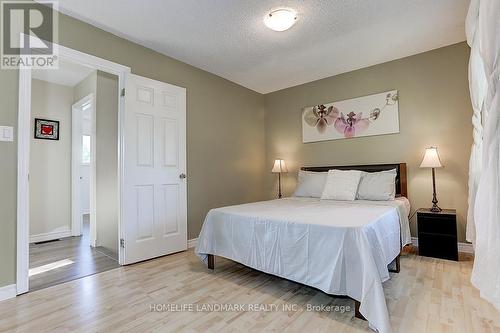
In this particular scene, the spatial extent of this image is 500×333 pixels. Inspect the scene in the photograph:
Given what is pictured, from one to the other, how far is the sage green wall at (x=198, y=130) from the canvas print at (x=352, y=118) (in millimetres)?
1020

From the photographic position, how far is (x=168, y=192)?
10.2ft

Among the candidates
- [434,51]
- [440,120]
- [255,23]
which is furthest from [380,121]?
[255,23]

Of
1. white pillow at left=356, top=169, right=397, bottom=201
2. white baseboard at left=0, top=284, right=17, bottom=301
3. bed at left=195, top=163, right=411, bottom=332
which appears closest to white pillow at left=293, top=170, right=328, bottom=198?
white pillow at left=356, top=169, right=397, bottom=201

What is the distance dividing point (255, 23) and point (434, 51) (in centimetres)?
233

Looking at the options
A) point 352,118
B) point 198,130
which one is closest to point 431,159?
point 352,118

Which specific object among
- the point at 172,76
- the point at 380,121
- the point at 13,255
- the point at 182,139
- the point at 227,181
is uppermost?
the point at 172,76

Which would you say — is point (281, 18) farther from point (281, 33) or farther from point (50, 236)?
point (50, 236)

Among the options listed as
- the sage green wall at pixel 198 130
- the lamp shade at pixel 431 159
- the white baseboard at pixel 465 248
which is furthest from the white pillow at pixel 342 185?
the sage green wall at pixel 198 130

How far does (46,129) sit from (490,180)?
511 centimetres

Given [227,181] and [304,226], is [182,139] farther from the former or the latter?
[304,226]

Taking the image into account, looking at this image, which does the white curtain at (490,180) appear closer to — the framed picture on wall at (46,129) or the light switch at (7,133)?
the light switch at (7,133)

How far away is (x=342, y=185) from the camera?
10.4 feet

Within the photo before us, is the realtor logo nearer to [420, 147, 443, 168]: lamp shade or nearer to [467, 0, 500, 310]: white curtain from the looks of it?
[467, 0, 500, 310]: white curtain

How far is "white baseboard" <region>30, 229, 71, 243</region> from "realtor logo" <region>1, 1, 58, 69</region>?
2.62 meters
